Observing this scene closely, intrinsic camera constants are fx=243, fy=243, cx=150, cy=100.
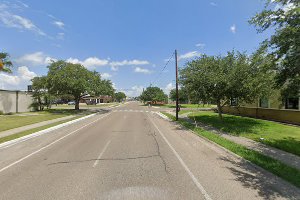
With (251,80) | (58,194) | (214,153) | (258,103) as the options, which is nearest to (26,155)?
(58,194)

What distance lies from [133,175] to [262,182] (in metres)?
3.92

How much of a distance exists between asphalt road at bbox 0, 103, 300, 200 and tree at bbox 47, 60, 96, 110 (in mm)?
29874

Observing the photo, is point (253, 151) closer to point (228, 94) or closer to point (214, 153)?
point (214, 153)

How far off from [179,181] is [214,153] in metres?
4.64

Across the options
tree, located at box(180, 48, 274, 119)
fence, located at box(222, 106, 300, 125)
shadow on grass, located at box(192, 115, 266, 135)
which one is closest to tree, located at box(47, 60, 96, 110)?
tree, located at box(180, 48, 274, 119)

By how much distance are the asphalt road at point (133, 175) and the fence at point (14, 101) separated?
95.2 feet

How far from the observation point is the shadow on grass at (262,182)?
6.35 m

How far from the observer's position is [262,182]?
7312 millimetres

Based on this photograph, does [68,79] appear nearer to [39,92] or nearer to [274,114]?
[39,92]

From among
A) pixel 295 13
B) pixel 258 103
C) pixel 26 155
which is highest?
pixel 295 13

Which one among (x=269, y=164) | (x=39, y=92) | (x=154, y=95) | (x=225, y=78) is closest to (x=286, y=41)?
(x=269, y=164)

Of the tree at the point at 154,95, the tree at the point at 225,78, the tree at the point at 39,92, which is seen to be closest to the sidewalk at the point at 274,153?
the tree at the point at 225,78

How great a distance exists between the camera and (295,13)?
9.27 m

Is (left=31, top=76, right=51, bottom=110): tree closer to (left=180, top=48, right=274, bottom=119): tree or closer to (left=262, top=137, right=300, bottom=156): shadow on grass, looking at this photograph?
(left=180, top=48, right=274, bottom=119): tree
